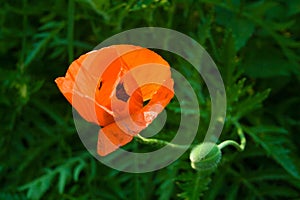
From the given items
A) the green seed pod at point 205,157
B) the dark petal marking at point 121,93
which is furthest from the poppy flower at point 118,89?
Result: the green seed pod at point 205,157

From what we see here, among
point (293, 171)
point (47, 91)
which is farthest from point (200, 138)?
point (47, 91)

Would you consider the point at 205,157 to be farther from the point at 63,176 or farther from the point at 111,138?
the point at 63,176

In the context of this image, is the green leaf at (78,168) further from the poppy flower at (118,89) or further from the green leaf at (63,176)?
the poppy flower at (118,89)

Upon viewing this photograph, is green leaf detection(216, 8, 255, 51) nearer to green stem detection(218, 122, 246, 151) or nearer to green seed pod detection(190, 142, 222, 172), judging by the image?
green stem detection(218, 122, 246, 151)

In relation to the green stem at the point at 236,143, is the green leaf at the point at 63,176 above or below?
below

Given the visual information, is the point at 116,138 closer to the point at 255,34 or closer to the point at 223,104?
the point at 223,104
